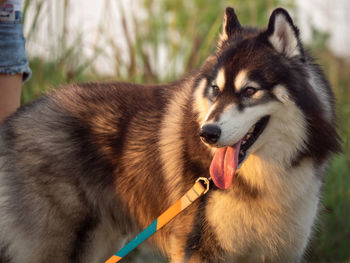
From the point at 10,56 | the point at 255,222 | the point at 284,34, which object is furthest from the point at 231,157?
the point at 10,56

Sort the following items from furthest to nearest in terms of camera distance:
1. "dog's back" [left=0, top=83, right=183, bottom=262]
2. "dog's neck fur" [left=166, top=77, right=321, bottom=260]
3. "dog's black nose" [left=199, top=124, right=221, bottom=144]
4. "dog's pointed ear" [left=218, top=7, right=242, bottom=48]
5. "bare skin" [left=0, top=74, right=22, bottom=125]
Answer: "bare skin" [left=0, top=74, right=22, bottom=125], "dog's back" [left=0, top=83, right=183, bottom=262], "dog's pointed ear" [left=218, top=7, right=242, bottom=48], "dog's neck fur" [left=166, top=77, right=321, bottom=260], "dog's black nose" [left=199, top=124, right=221, bottom=144]

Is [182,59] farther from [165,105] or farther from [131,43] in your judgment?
[165,105]

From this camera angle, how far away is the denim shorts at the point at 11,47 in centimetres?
348

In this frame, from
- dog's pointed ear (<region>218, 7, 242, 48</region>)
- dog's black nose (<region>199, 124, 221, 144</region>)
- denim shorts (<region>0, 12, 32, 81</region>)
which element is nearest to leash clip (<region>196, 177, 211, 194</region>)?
dog's black nose (<region>199, 124, 221, 144</region>)

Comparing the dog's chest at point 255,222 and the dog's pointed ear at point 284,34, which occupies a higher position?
the dog's pointed ear at point 284,34

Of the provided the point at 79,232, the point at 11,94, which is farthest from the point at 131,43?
the point at 79,232

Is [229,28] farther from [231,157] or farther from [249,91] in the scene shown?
[231,157]

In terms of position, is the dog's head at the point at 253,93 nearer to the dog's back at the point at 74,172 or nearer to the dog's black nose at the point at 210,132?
the dog's black nose at the point at 210,132

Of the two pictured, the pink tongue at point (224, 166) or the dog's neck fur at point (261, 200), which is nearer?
the pink tongue at point (224, 166)

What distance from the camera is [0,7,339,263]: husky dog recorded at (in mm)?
2895

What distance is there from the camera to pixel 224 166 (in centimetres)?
291

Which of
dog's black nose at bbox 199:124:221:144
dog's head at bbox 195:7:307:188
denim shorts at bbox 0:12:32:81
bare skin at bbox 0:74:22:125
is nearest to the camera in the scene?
dog's black nose at bbox 199:124:221:144

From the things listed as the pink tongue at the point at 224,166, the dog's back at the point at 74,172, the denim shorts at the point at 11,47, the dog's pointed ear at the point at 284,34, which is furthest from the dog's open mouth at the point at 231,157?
the denim shorts at the point at 11,47

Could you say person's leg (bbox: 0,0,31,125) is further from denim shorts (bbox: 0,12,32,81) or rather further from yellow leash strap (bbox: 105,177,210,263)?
yellow leash strap (bbox: 105,177,210,263)
